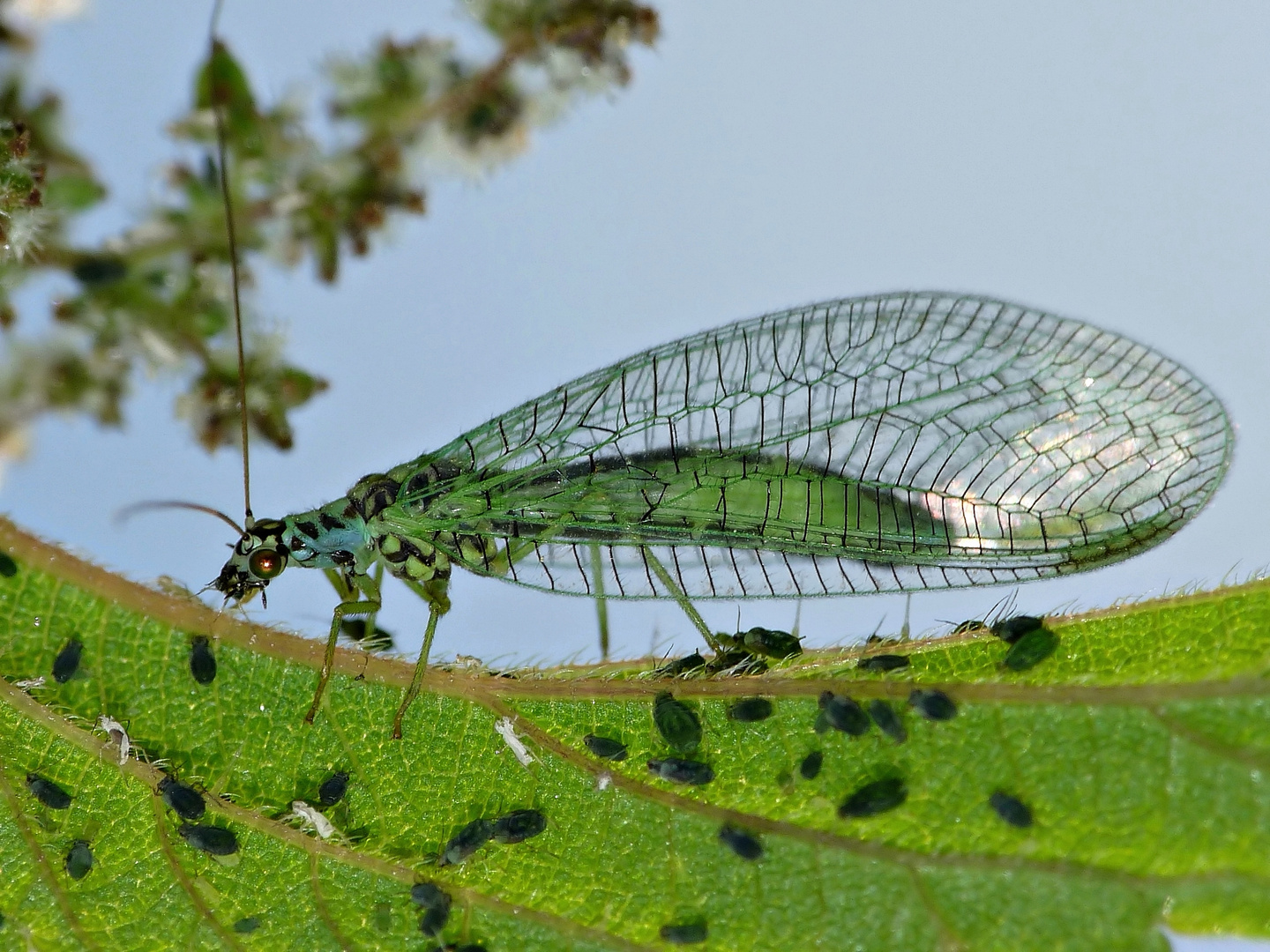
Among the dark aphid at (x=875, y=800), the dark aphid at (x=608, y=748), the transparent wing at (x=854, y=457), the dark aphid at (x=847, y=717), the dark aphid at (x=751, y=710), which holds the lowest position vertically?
the dark aphid at (x=608, y=748)

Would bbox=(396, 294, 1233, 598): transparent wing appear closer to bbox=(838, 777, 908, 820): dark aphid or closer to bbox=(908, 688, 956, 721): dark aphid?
bbox=(908, 688, 956, 721): dark aphid

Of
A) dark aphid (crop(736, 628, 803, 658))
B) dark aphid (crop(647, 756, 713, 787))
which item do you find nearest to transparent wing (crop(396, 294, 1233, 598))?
dark aphid (crop(736, 628, 803, 658))

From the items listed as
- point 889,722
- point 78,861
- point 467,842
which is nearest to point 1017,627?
point 889,722

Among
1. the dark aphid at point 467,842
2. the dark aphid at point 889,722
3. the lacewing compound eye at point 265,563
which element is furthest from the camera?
the lacewing compound eye at point 265,563

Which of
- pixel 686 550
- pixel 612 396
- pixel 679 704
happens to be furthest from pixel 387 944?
pixel 612 396

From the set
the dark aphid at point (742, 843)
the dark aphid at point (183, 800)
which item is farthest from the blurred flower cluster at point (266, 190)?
the dark aphid at point (742, 843)

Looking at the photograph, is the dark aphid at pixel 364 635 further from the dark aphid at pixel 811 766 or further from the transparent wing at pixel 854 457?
the dark aphid at pixel 811 766

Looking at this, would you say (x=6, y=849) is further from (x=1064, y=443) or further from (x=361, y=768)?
(x=1064, y=443)
